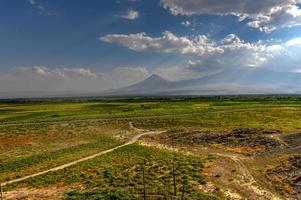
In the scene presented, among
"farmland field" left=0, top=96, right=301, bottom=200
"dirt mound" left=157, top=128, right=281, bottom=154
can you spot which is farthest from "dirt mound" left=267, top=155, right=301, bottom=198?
"dirt mound" left=157, top=128, right=281, bottom=154

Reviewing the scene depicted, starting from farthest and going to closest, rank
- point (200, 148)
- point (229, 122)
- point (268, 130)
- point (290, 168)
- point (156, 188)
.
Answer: point (229, 122)
point (268, 130)
point (200, 148)
point (290, 168)
point (156, 188)

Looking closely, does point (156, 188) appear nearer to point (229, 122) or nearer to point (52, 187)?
point (52, 187)

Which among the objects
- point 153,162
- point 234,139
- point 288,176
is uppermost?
point 234,139

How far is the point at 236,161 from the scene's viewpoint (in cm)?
4638

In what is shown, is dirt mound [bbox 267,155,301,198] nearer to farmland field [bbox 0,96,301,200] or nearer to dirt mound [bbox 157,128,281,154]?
farmland field [bbox 0,96,301,200]

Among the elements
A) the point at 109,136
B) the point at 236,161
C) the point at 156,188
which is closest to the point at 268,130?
the point at 236,161

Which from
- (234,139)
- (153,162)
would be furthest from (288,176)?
(234,139)

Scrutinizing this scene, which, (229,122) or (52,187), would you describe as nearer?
(52,187)

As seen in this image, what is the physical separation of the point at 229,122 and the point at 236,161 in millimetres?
40532

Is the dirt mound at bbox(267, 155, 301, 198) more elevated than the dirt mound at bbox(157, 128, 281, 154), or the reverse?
the dirt mound at bbox(157, 128, 281, 154)

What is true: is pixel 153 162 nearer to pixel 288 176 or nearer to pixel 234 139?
pixel 288 176

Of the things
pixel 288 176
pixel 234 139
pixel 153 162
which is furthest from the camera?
pixel 234 139

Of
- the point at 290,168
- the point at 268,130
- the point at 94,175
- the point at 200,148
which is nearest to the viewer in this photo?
the point at 94,175

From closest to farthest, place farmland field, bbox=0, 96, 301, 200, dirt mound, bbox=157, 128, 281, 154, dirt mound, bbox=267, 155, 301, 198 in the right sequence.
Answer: farmland field, bbox=0, 96, 301, 200 < dirt mound, bbox=267, 155, 301, 198 < dirt mound, bbox=157, 128, 281, 154
